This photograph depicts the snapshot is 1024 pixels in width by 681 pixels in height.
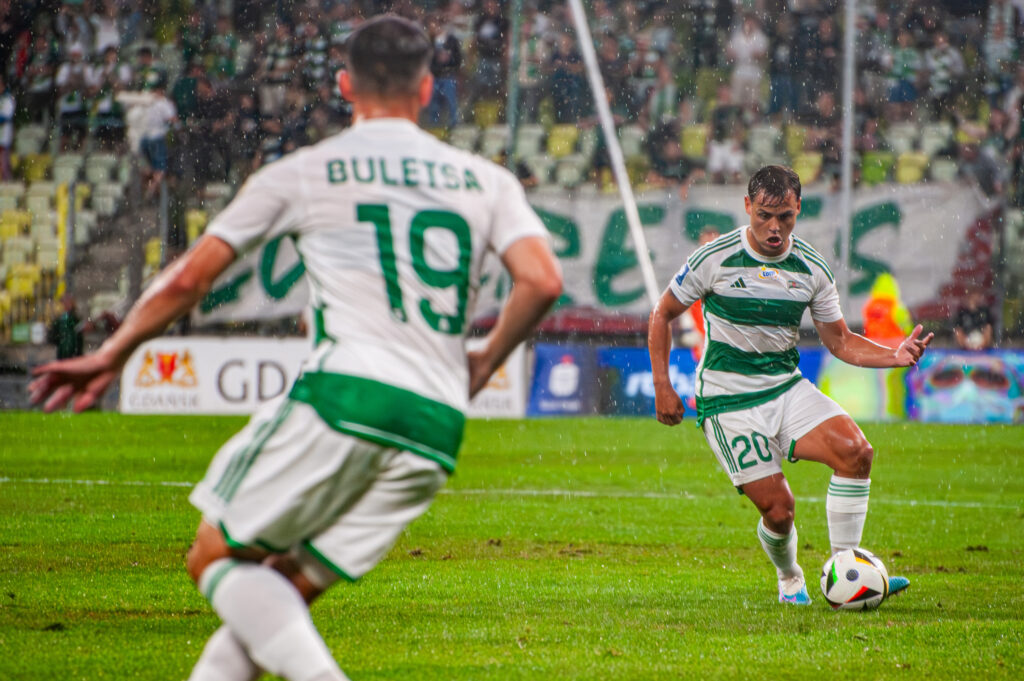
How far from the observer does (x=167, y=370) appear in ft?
62.2

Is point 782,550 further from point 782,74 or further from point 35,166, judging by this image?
point 35,166

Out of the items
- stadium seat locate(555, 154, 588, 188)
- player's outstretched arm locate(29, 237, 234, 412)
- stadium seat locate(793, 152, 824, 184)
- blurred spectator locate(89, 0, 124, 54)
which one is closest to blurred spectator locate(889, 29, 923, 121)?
stadium seat locate(793, 152, 824, 184)

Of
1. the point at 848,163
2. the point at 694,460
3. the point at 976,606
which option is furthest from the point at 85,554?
the point at 848,163

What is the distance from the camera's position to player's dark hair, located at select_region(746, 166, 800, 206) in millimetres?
6711

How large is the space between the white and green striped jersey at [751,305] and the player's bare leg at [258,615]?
3.90 m

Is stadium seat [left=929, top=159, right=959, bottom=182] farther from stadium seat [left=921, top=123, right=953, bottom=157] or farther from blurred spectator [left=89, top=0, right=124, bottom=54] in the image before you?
blurred spectator [left=89, top=0, right=124, bottom=54]

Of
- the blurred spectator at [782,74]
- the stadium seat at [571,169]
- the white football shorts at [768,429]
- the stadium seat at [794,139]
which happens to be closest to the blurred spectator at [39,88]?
the stadium seat at [571,169]

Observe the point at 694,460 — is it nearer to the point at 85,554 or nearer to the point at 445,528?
the point at 445,528

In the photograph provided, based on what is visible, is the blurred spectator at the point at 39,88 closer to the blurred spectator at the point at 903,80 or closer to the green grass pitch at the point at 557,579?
the green grass pitch at the point at 557,579

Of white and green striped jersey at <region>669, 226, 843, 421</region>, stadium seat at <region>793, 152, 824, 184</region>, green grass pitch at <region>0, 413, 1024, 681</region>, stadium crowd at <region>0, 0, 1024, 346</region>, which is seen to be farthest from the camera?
stadium crowd at <region>0, 0, 1024, 346</region>

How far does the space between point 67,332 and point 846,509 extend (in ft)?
48.3

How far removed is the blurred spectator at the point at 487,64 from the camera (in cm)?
2306

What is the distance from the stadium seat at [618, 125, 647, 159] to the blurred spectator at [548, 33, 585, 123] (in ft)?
3.07

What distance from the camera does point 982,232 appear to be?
19.8 metres
